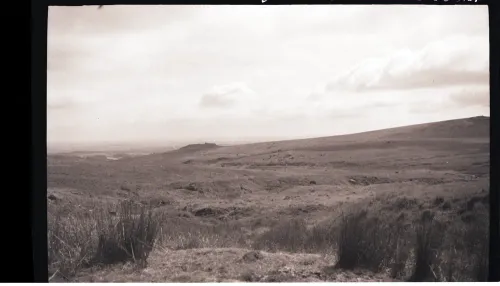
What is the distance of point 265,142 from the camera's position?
3.79m

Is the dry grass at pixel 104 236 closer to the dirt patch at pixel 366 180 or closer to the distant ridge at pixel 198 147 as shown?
the distant ridge at pixel 198 147

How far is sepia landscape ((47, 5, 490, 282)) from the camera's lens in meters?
3.67

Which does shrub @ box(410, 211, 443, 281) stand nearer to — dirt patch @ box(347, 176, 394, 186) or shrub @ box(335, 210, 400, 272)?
shrub @ box(335, 210, 400, 272)

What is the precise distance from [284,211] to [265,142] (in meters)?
0.48

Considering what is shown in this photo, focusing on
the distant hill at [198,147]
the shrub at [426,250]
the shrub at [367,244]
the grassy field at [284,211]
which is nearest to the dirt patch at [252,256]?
the grassy field at [284,211]

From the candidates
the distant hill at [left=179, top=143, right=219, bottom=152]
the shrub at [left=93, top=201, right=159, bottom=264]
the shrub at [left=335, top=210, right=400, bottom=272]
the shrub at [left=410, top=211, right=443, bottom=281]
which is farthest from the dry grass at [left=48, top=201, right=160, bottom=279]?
the shrub at [left=410, top=211, right=443, bottom=281]

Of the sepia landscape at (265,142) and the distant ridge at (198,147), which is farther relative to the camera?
the distant ridge at (198,147)

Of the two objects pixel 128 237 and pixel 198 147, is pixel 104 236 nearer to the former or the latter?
pixel 128 237

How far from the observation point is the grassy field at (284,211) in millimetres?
3656

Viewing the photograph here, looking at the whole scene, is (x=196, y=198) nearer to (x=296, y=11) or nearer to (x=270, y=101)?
(x=270, y=101)

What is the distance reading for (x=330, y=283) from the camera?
366 cm

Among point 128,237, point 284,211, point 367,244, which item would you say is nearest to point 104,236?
point 128,237

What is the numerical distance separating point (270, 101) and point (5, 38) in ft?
5.71

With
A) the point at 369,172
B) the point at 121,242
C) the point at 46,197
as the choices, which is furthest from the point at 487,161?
the point at 46,197
